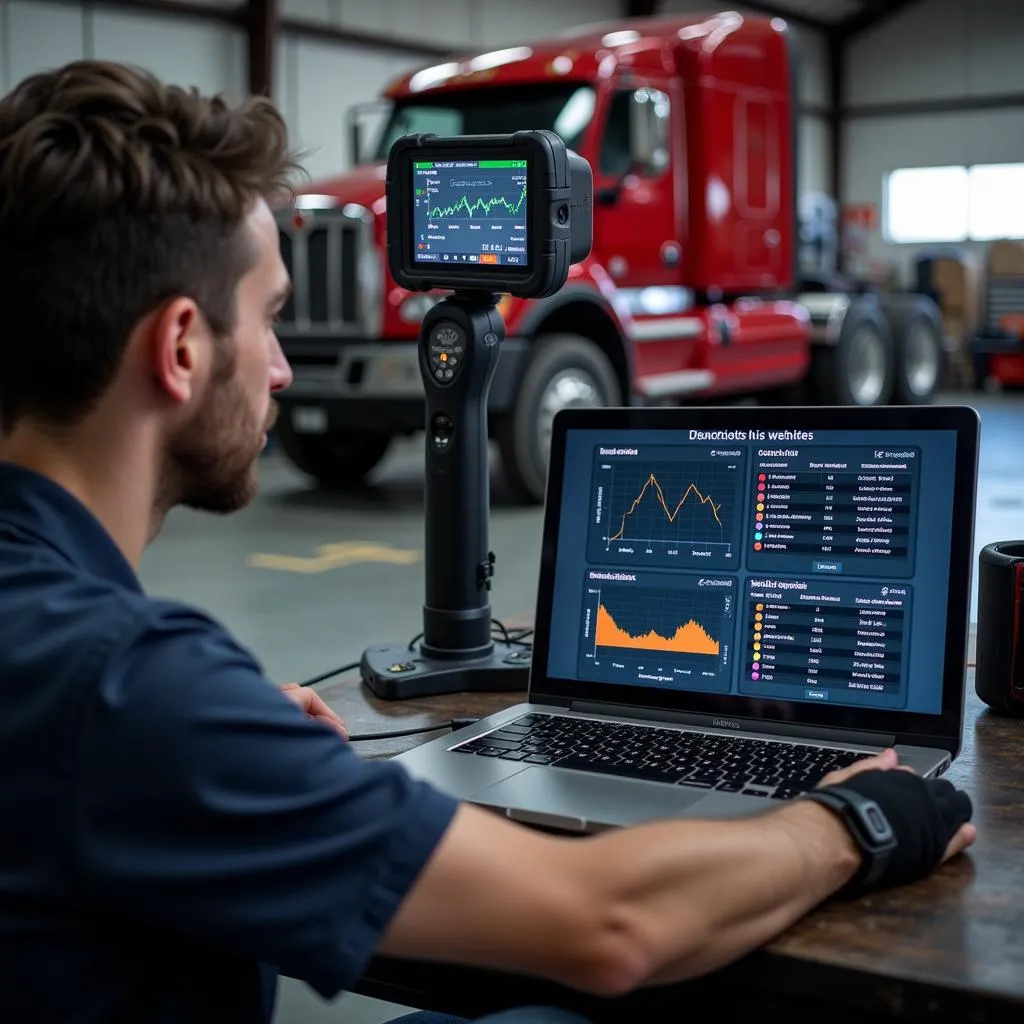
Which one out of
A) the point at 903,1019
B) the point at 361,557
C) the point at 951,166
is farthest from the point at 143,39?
the point at 951,166

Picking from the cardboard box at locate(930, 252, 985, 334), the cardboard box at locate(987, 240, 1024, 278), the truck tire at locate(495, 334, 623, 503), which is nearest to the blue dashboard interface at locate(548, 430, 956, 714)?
the truck tire at locate(495, 334, 623, 503)

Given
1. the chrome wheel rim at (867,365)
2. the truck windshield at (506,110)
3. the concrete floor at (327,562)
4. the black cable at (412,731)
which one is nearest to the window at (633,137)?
the truck windshield at (506,110)

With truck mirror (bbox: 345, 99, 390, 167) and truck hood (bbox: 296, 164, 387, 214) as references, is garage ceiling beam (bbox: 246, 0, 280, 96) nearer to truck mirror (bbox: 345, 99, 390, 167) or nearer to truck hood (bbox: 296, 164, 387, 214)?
truck mirror (bbox: 345, 99, 390, 167)

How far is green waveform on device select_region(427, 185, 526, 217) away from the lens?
6.10ft

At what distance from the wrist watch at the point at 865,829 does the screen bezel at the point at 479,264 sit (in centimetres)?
91

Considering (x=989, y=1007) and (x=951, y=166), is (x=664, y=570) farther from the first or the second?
(x=951, y=166)

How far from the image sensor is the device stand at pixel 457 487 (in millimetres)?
1884

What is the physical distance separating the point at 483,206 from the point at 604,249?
5481mm

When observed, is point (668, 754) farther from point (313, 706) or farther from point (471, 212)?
point (471, 212)

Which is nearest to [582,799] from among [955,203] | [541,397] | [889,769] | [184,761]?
[889,769]

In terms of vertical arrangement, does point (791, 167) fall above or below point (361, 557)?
above

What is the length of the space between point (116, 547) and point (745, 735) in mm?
683

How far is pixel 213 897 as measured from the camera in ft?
2.82

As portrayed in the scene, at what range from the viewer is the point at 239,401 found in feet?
3.67
